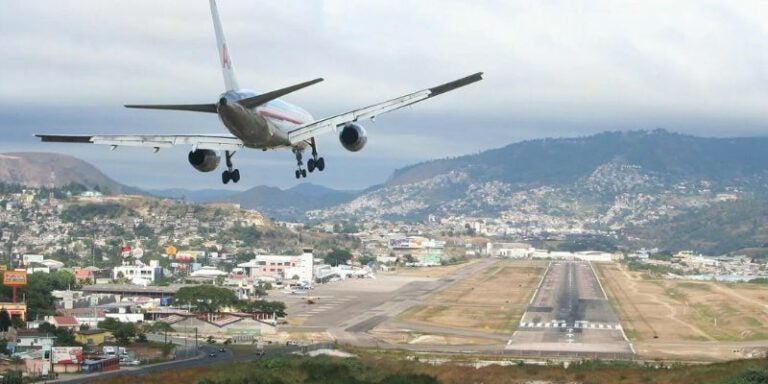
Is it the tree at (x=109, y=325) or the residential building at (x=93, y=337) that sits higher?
the tree at (x=109, y=325)

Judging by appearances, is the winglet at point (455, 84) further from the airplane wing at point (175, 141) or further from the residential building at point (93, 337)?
the residential building at point (93, 337)

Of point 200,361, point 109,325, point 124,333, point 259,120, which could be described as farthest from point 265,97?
point 109,325

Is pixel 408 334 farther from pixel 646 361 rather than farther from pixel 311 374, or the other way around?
pixel 311 374

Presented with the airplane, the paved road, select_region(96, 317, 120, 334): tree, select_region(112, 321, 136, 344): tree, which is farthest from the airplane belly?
select_region(96, 317, 120, 334): tree

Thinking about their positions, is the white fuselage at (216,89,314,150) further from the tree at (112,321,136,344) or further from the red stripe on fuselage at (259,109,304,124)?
the tree at (112,321,136,344)

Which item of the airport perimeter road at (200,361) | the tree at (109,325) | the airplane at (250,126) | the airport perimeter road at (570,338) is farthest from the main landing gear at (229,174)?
the tree at (109,325)

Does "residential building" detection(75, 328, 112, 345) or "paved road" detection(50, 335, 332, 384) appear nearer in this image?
"paved road" detection(50, 335, 332, 384)
